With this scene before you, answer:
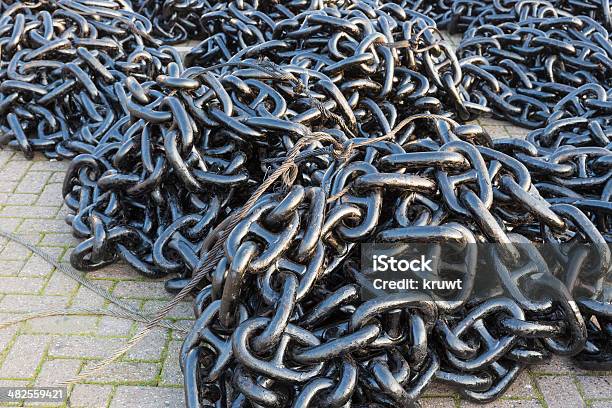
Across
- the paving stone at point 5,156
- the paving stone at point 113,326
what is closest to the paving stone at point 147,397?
the paving stone at point 113,326

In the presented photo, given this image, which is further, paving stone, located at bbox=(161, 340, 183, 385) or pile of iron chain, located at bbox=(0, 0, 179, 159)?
pile of iron chain, located at bbox=(0, 0, 179, 159)

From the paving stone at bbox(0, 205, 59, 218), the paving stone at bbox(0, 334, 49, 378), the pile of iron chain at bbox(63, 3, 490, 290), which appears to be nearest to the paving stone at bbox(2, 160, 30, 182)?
the paving stone at bbox(0, 205, 59, 218)

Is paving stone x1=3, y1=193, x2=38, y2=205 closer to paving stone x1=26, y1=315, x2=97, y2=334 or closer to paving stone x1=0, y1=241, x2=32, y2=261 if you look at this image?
paving stone x1=0, y1=241, x2=32, y2=261

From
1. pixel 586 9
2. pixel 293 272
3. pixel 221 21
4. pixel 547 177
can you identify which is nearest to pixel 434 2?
pixel 586 9

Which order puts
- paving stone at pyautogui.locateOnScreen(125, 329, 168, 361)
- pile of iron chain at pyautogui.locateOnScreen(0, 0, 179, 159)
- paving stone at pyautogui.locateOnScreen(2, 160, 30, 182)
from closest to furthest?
1. paving stone at pyautogui.locateOnScreen(125, 329, 168, 361)
2. paving stone at pyautogui.locateOnScreen(2, 160, 30, 182)
3. pile of iron chain at pyautogui.locateOnScreen(0, 0, 179, 159)

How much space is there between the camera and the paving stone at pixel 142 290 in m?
2.98

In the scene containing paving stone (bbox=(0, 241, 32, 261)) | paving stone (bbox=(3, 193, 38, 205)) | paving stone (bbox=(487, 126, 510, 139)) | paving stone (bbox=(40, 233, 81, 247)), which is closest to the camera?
paving stone (bbox=(0, 241, 32, 261))

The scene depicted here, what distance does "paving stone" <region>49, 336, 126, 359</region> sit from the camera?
2.61 metres

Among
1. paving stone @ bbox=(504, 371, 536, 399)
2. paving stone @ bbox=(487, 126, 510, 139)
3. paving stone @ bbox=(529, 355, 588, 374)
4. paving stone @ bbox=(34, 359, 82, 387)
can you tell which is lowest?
paving stone @ bbox=(487, 126, 510, 139)

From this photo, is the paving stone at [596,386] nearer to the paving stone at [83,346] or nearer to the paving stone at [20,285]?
Answer: the paving stone at [83,346]

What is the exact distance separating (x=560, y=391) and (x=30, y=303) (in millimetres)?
2423

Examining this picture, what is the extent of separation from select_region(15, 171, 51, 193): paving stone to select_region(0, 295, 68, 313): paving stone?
3.61 feet

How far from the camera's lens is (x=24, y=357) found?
2588 millimetres

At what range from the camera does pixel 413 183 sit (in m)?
2.31
